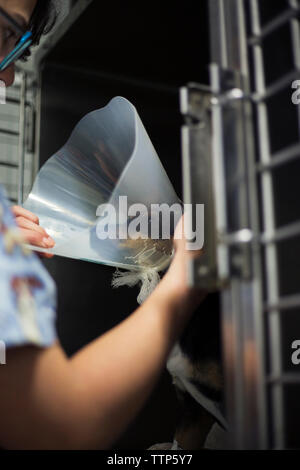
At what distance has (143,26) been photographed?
3.99ft

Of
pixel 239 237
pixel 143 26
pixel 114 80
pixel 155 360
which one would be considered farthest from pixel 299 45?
pixel 114 80

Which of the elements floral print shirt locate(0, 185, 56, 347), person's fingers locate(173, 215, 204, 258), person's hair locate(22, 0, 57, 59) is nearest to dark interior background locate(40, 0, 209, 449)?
person's hair locate(22, 0, 57, 59)

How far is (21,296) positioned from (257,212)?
0.27 metres

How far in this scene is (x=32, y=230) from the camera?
37.4 inches

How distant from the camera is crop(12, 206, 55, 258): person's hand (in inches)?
36.4

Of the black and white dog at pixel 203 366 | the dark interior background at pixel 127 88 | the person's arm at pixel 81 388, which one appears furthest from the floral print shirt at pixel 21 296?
the dark interior background at pixel 127 88

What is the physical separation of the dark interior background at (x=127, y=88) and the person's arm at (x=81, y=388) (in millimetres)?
573

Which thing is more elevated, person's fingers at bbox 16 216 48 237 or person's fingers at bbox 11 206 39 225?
person's fingers at bbox 11 206 39 225

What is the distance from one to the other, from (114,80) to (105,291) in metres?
0.52

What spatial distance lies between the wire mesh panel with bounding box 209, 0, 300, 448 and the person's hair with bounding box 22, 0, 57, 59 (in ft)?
1.94

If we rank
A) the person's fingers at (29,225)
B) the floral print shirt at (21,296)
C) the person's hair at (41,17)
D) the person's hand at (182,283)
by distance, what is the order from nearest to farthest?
the floral print shirt at (21,296)
the person's hand at (182,283)
the person's fingers at (29,225)
the person's hair at (41,17)

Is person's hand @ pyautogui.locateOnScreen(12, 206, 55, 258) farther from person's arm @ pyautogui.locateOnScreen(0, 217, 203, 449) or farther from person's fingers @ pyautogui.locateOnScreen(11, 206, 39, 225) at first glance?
person's arm @ pyautogui.locateOnScreen(0, 217, 203, 449)

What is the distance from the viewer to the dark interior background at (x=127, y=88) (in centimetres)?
121

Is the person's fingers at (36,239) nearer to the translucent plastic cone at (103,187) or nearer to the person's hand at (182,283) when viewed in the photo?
the translucent plastic cone at (103,187)
